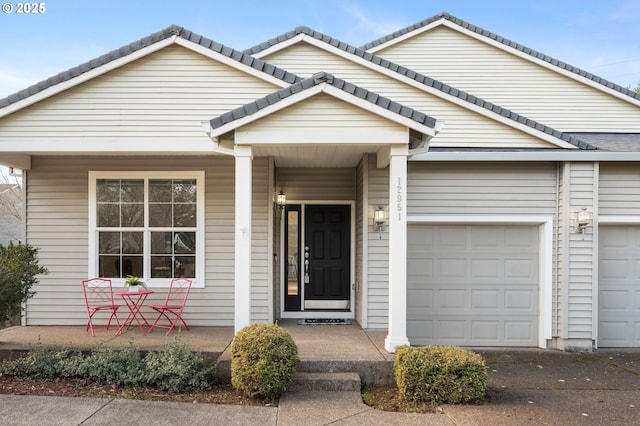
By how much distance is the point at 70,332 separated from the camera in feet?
19.2

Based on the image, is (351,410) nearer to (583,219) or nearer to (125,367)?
(125,367)

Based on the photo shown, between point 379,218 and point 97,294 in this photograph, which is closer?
point 379,218

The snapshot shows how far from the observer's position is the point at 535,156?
19.6 ft

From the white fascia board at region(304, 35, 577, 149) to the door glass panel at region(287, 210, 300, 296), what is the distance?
2.97 meters

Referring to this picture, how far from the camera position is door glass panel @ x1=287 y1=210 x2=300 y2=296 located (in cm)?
739

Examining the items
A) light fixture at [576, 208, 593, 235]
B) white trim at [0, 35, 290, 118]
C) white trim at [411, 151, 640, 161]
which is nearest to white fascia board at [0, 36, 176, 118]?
white trim at [0, 35, 290, 118]

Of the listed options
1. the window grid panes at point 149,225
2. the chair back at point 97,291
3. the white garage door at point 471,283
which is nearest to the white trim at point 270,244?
the window grid panes at point 149,225

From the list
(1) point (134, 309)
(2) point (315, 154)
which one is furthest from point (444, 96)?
(1) point (134, 309)

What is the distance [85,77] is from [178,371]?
4.06 metres

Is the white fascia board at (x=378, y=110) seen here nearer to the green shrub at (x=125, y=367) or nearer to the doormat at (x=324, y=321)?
the green shrub at (x=125, y=367)

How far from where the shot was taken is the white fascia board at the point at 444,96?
20.5 feet

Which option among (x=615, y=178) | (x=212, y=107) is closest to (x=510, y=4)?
(x=615, y=178)

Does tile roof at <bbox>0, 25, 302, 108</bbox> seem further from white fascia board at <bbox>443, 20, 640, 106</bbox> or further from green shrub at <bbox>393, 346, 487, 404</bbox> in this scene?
white fascia board at <bbox>443, 20, 640, 106</bbox>

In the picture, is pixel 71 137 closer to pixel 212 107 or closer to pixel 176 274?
pixel 212 107
